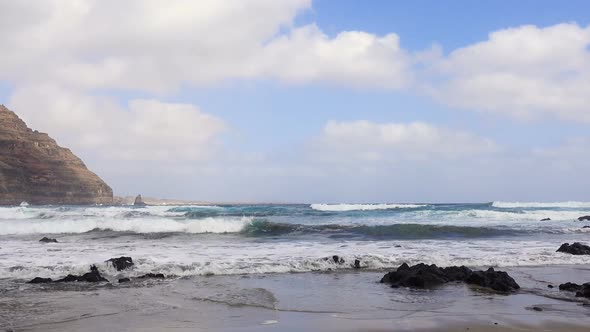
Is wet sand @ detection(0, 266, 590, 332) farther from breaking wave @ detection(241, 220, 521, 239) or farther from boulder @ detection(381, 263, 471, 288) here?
breaking wave @ detection(241, 220, 521, 239)

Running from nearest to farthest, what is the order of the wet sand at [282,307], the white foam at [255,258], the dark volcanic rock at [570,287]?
the wet sand at [282,307] < the dark volcanic rock at [570,287] < the white foam at [255,258]

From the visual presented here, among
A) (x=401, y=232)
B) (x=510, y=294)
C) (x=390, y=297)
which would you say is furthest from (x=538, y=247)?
(x=390, y=297)

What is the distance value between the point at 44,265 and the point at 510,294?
31.6 ft

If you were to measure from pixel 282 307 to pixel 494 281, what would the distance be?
13.0 ft

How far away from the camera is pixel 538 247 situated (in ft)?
50.6

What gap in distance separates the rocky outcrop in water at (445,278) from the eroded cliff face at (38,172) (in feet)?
323

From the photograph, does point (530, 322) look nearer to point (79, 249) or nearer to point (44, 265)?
point (44, 265)

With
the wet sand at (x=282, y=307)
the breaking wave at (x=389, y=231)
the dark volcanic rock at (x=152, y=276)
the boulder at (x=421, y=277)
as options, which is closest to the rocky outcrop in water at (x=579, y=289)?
the wet sand at (x=282, y=307)

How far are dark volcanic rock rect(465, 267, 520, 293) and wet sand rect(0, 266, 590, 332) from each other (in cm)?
22

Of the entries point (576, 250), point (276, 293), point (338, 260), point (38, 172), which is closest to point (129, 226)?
point (338, 260)

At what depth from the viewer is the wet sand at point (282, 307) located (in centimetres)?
575

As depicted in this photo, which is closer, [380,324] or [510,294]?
[380,324]

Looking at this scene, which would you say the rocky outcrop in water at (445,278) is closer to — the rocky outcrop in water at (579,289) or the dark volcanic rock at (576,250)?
the rocky outcrop in water at (579,289)

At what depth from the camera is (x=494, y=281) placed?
844 centimetres
